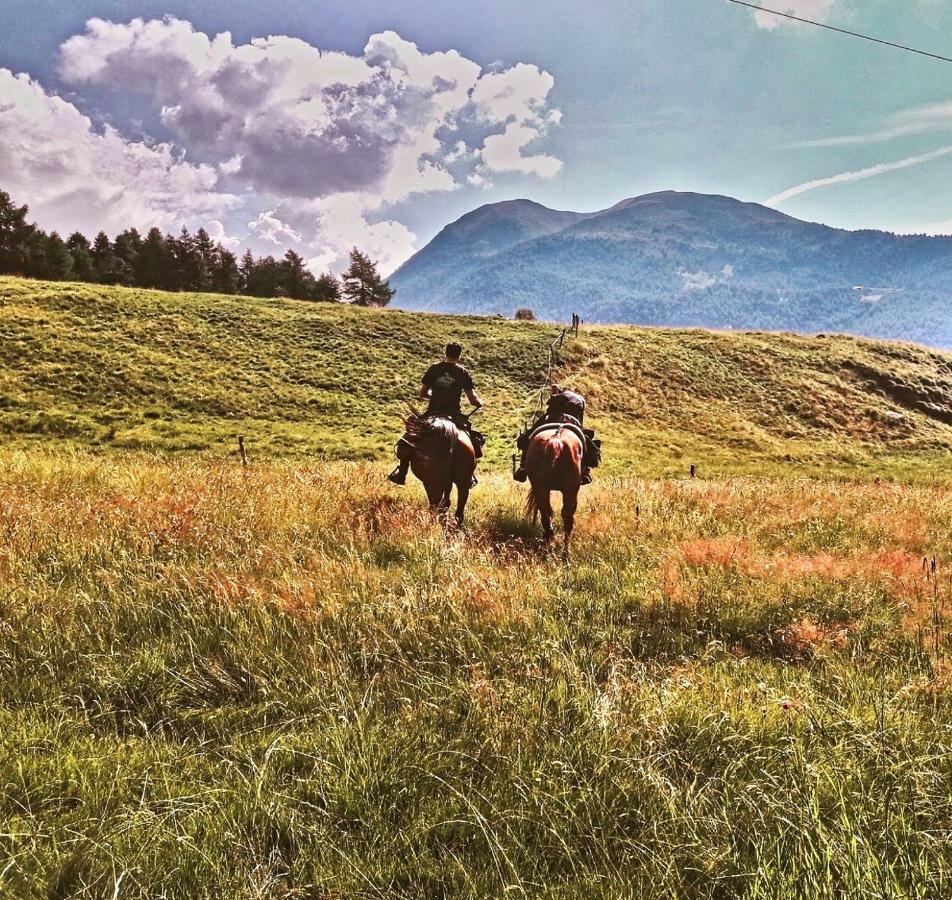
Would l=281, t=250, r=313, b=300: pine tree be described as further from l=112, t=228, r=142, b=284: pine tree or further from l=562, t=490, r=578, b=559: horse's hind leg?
l=562, t=490, r=578, b=559: horse's hind leg

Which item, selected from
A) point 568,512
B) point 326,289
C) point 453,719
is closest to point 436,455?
point 568,512

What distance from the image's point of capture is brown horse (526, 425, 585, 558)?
832 cm

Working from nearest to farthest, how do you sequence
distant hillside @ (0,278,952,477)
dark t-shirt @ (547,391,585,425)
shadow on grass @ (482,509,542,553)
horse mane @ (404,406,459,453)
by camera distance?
shadow on grass @ (482,509,542,553) < horse mane @ (404,406,459,453) < dark t-shirt @ (547,391,585,425) < distant hillside @ (0,278,952,477)

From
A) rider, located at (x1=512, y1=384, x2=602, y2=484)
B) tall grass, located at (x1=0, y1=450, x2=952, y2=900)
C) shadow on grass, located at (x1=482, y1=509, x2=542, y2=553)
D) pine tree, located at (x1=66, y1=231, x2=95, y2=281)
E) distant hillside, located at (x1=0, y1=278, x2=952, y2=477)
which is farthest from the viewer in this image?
pine tree, located at (x1=66, y1=231, x2=95, y2=281)

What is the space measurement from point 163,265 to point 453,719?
3174 inches

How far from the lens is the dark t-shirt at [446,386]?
1008cm

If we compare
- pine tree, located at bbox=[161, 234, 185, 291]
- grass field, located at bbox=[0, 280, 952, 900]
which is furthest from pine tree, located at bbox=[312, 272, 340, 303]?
grass field, located at bbox=[0, 280, 952, 900]

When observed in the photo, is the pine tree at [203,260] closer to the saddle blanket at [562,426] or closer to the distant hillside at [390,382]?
the distant hillside at [390,382]

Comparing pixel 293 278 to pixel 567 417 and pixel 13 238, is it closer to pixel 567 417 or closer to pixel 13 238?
pixel 13 238

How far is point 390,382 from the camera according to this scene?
116 ft

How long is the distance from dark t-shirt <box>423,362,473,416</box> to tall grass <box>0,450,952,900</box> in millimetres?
4071

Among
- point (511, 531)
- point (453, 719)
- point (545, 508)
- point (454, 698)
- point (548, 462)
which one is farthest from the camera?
point (511, 531)

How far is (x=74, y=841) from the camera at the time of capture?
7.20 feet

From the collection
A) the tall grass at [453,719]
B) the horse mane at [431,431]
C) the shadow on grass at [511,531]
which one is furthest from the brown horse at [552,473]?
the tall grass at [453,719]
